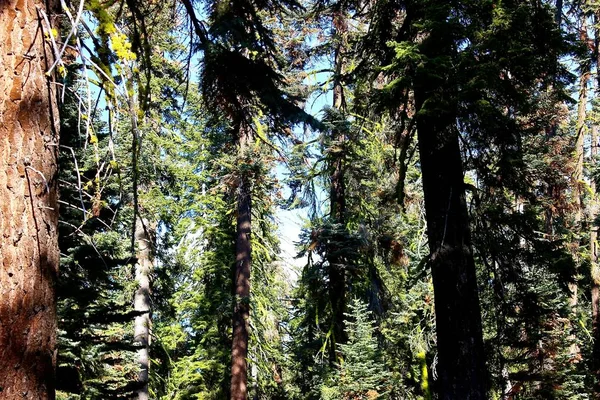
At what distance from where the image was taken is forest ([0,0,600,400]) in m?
2.52

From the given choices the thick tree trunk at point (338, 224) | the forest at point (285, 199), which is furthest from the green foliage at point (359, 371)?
the thick tree trunk at point (338, 224)

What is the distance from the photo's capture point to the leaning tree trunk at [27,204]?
222cm

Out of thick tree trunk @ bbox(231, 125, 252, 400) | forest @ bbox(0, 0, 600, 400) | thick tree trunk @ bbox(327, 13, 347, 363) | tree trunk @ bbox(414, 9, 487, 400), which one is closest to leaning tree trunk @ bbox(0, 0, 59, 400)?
forest @ bbox(0, 0, 600, 400)

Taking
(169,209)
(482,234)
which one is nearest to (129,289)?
(169,209)

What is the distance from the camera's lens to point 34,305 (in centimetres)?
231

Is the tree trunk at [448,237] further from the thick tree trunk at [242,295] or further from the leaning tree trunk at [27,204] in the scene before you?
the thick tree trunk at [242,295]

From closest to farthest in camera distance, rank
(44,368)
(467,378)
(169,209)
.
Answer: (44,368) < (467,378) < (169,209)

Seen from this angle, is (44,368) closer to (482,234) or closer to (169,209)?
(482,234)

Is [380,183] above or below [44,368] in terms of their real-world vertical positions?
above

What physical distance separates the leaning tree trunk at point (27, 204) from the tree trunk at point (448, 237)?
3091mm

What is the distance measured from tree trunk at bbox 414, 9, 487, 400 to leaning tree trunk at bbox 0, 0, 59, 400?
3.09 metres

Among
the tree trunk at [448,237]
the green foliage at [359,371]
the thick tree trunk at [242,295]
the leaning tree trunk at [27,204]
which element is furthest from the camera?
the thick tree trunk at [242,295]

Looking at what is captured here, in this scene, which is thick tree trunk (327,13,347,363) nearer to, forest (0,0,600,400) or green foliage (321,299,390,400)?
forest (0,0,600,400)

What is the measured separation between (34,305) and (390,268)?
544 inches
